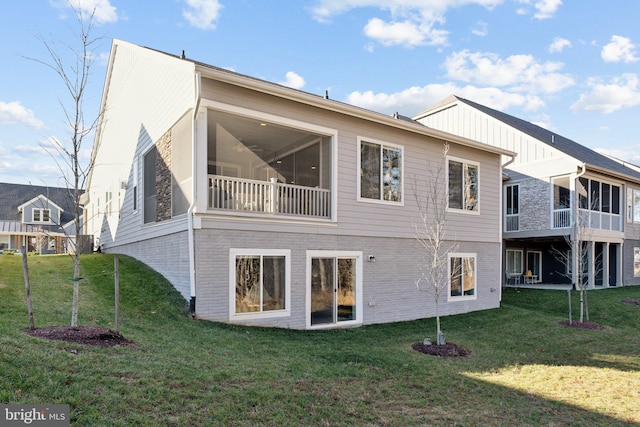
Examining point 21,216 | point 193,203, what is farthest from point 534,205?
point 21,216

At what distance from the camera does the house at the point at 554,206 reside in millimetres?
18203

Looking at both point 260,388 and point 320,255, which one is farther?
point 320,255

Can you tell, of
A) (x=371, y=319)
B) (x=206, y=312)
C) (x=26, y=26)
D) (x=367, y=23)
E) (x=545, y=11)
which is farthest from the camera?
(x=367, y=23)

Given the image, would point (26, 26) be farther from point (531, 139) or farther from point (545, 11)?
point (531, 139)

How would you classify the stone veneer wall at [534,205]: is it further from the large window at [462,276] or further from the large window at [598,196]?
the large window at [462,276]

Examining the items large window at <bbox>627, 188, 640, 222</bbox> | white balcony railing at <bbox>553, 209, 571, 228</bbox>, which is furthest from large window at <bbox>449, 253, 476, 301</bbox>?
large window at <bbox>627, 188, 640, 222</bbox>

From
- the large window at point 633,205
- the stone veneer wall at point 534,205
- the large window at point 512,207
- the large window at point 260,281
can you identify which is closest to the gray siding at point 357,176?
the large window at point 260,281

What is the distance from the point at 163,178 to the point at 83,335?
614 cm

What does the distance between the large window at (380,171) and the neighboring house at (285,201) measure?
0.03m

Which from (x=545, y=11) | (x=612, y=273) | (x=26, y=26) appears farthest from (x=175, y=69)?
(x=612, y=273)

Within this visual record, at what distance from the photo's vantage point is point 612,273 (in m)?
20.9

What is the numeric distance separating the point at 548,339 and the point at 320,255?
5.87 meters

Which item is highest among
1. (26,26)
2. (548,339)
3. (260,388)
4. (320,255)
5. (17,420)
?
(26,26)

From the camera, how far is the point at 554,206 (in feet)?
60.4
